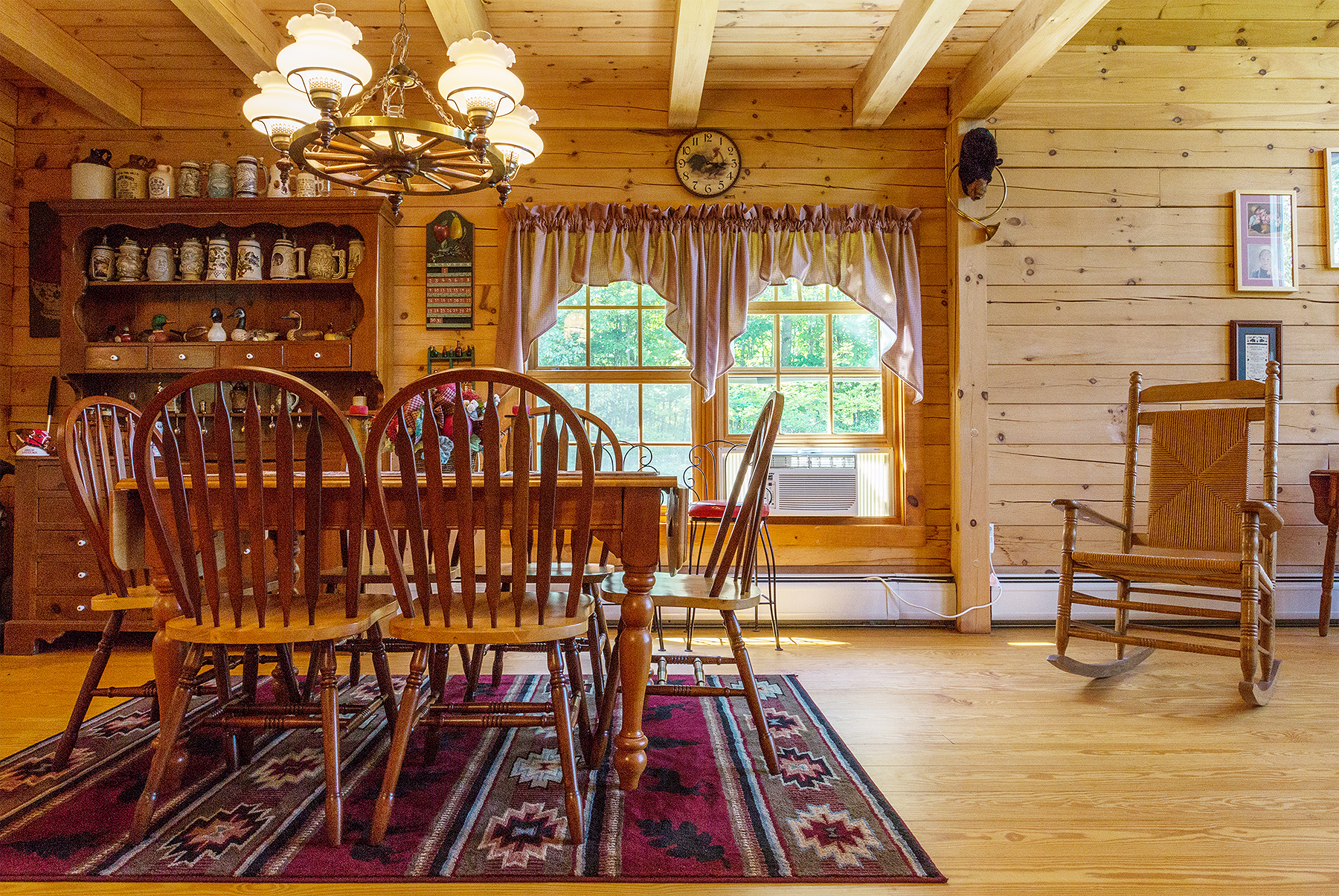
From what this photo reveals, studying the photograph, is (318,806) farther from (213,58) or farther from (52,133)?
(52,133)

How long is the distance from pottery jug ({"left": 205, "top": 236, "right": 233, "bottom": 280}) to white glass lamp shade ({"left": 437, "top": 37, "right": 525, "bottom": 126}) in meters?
2.14

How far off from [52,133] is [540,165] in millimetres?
2361

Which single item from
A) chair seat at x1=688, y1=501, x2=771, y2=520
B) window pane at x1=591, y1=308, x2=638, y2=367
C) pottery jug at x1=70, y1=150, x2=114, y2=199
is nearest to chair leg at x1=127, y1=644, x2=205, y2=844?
chair seat at x1=688, y1=501, x2=771, y2=520

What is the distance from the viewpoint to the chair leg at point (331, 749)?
4.91ft

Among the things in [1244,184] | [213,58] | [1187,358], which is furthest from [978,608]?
Result: [213,58]

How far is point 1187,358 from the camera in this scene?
3.78m

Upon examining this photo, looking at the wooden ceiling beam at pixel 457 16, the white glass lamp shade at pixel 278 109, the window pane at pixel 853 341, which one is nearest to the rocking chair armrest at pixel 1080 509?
the window pane at pixel 853 341

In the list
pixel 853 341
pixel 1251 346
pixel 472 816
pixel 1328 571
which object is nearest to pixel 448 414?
pixel 472 816

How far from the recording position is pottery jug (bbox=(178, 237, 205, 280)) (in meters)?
3.56

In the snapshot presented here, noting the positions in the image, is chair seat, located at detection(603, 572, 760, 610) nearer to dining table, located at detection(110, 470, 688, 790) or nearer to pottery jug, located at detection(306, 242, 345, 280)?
dining table, located at detection(110, 470, 688, 790)

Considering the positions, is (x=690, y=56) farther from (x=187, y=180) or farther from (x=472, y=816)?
(x=472, y=816)

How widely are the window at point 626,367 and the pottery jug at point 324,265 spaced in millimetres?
977

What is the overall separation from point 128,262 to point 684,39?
2.72 metres

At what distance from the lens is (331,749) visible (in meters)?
1.52
